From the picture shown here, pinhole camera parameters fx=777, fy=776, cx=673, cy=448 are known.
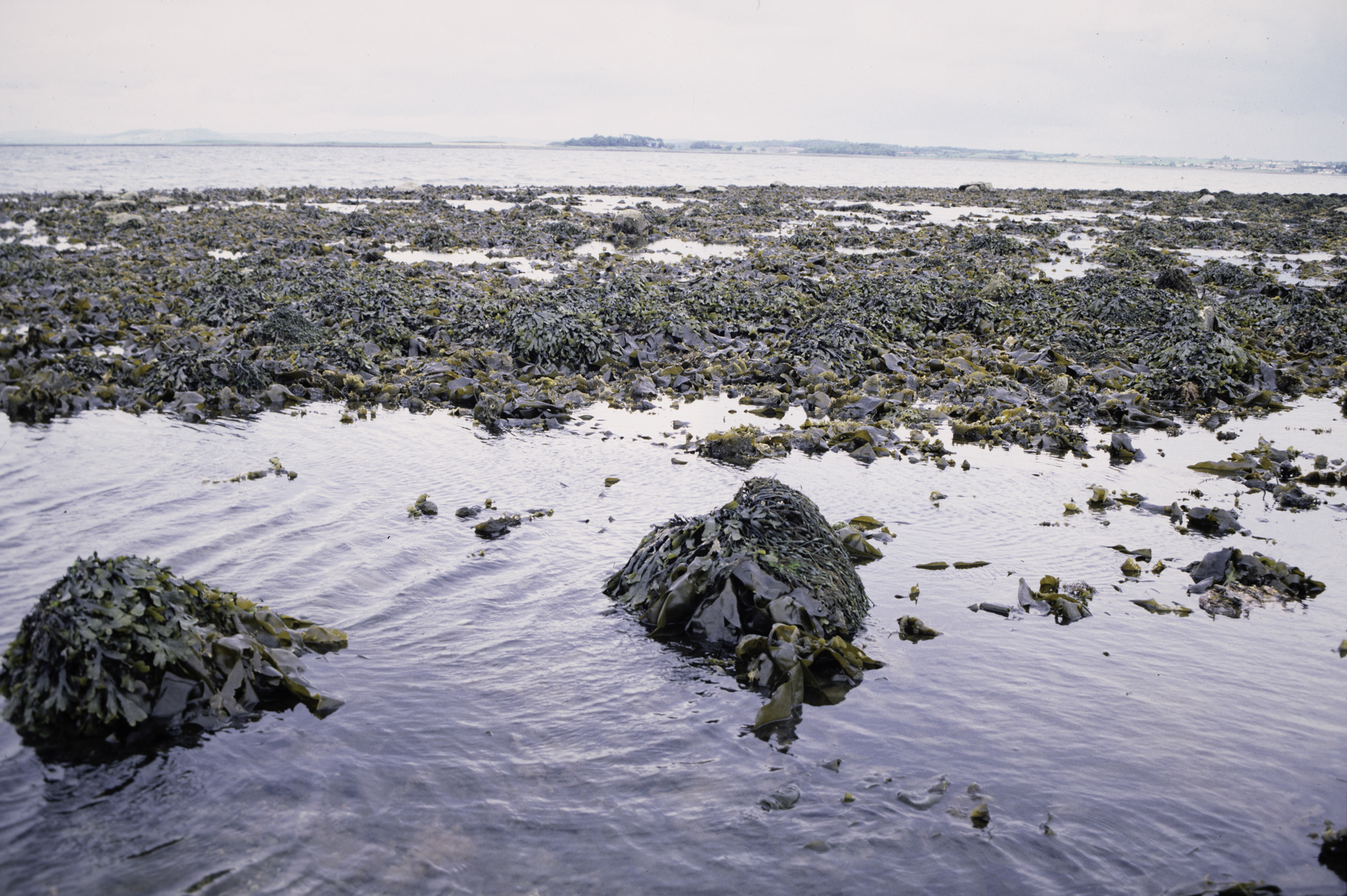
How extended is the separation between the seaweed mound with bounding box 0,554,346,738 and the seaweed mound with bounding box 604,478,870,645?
170 cm

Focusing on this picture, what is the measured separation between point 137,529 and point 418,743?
2.99 metres

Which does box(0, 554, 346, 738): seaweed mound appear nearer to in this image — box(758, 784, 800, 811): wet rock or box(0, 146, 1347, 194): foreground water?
box(758, 784, 800, 811): wet rock

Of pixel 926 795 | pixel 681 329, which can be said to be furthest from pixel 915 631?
pixel 681 329

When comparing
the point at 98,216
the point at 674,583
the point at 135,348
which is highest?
the point at 98,216

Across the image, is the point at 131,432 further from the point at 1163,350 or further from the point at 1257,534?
the point at 1163,350

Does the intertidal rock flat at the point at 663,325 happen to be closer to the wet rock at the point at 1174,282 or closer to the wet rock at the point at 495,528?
the wet rock at the point at 1174,282

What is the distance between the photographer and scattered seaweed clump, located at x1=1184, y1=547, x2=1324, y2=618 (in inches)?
172

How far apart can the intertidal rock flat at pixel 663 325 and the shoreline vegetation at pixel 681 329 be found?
44 mm

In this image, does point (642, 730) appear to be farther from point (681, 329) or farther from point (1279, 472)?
point (681, 329)

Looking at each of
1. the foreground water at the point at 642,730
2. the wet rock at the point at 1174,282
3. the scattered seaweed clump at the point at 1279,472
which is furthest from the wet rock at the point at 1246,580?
the wet rock at the point at 1174,282

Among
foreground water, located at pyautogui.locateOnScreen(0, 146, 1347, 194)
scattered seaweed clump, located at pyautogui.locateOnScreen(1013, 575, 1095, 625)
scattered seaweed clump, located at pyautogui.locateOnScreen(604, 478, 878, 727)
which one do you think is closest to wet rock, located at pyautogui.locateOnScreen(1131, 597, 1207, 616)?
scattered seaweed clump, located at pyautogui.locateOnScreen(1013, 575, 1095, 625)

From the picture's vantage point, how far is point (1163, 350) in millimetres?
9227

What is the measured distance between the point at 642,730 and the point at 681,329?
25.4 ft

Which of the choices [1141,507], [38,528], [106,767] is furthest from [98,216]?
[1141,507]
